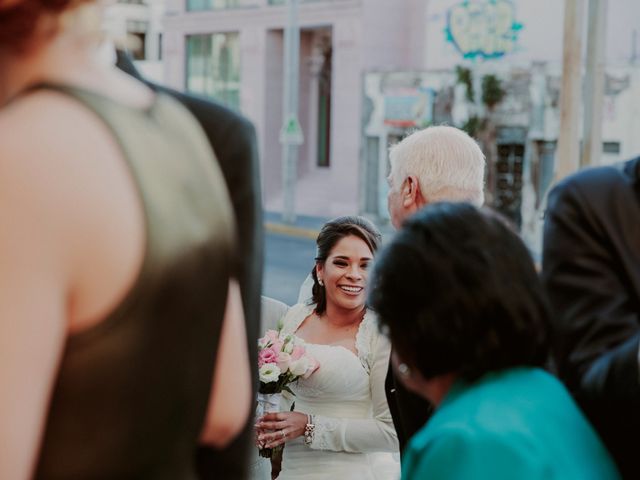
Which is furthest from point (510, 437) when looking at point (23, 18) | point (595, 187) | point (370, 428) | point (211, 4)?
point (211, 4)

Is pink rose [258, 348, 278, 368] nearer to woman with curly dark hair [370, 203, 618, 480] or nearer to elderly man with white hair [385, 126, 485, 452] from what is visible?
elderly man with white hair [385, 126, 485, 452]

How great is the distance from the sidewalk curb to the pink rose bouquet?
51.8 ft

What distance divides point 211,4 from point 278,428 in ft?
76.3

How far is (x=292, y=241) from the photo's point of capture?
19297 millimetres

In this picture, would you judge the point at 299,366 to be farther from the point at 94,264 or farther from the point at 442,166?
the point at 94,264

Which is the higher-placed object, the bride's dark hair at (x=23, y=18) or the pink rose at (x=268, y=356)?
the bride's dark hair at (x=23, y=18)

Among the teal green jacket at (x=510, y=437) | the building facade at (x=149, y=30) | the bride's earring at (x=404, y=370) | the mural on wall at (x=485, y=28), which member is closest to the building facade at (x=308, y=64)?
the mural on wall at (x=485, y=28)

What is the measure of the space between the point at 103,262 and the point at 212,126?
253 millimetres

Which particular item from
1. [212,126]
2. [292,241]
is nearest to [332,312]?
[212,126]

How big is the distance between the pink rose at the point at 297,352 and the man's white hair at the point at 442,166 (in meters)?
0.93

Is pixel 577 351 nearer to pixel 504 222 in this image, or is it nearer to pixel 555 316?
pixel 555 316

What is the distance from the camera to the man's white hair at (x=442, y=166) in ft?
8.59

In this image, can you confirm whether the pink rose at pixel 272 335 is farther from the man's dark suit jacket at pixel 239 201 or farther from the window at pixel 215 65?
the window at pixel 215 65

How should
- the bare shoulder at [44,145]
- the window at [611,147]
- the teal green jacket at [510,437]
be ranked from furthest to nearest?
the window at [611,147] < the teal green jacket at [510,437] < the bare shoulder at [44,145]
